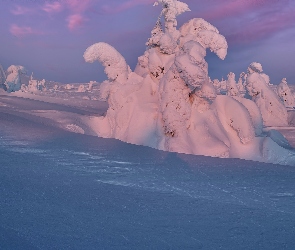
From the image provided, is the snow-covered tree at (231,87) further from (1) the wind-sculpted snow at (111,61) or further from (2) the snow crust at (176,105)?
(1) the wind-sculpted snow at (111,61)

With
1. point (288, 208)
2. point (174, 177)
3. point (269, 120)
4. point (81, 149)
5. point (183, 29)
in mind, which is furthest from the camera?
point (269, 120)

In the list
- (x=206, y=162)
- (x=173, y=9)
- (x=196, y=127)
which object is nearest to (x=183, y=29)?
(x=173, y=9)

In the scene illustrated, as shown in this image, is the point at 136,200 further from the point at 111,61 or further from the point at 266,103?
the point at 266,103

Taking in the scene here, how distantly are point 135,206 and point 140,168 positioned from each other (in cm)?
148

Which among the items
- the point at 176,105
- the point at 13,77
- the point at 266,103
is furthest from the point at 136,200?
the point at 13,77

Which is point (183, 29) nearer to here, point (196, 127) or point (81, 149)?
point (196, 127)

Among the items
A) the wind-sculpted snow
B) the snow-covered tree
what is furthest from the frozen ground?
the snow-covered tree

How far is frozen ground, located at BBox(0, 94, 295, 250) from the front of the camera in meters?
2.42

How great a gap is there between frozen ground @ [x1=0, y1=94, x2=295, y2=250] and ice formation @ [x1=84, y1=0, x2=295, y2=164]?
235 centimetres

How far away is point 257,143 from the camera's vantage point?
8.10m

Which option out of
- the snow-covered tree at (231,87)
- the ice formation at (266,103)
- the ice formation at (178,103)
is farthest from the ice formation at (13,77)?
the ice formation at (178,103)

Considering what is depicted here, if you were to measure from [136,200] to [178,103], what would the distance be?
4.89 metres

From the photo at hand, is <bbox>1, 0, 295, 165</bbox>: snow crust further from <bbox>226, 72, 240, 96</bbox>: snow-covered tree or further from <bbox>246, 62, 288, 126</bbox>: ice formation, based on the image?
<bbox>226, 72, 240, 96</bbox>: snow-covered tree

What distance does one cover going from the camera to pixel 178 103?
7.86m
